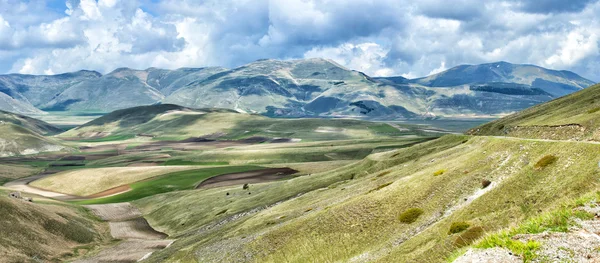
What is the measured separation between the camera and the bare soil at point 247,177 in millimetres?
146900

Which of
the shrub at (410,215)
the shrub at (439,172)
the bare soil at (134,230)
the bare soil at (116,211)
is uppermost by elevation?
the shrub at (439,172)

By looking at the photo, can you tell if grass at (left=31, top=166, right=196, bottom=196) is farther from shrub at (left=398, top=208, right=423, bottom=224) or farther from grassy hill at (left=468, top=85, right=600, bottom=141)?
shrub at (left=398, top=208, right=423, bottom=224)

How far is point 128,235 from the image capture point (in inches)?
4134

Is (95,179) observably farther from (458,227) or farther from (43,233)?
(458,227)

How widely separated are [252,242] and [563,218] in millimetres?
36465

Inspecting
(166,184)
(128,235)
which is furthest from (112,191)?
(128,235)

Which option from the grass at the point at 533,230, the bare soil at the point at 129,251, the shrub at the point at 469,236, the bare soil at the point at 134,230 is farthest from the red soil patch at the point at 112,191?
the grass at the point at 533,230

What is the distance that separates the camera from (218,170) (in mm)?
181625

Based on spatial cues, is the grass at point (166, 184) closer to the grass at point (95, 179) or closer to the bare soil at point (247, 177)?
the bare soil at point (247, 177)

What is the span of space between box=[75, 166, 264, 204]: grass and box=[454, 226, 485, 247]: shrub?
417ft

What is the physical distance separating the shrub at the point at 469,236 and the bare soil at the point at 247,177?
4494 inches

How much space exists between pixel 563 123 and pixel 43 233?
306ft

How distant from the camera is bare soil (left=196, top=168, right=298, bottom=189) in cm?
14690

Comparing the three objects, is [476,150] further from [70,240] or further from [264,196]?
[70,240]
